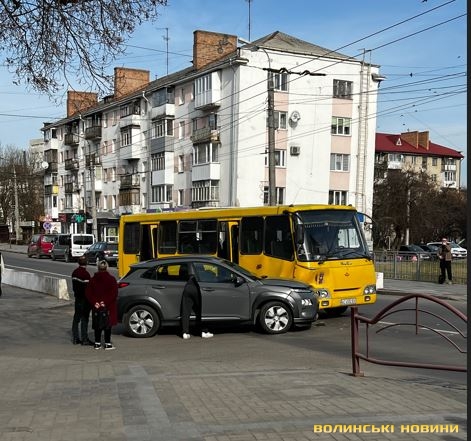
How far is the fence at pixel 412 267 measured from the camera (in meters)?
24.7

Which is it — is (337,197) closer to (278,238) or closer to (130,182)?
(130,182)

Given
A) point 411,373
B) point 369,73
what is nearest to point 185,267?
point 411,373

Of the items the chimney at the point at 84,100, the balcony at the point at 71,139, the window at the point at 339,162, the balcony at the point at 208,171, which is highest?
the balcony at the point at 71,139

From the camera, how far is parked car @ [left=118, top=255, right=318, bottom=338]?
39.5 feet

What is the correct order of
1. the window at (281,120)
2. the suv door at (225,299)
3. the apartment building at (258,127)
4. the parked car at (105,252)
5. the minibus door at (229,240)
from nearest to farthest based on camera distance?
1. the suv door at (225,299)
2. the minibus door at (229,240)
3. the parked car at (105,252)
4. the apartment building at (258,127)
5. the window at (281,120)

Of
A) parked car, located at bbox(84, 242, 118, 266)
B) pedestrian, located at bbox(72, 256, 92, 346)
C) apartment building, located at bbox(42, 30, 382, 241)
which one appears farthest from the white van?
pedestrian, located at bbox(72, 256, 92, 346)

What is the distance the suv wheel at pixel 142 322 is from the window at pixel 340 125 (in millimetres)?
38748

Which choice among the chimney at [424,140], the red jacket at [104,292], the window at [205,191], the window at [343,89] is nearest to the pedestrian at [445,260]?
the red jacket at [104,292]

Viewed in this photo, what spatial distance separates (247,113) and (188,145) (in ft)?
26.8

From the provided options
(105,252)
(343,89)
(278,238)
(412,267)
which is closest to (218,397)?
(278,238)

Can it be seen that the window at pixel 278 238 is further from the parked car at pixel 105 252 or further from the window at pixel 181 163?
the window at pixel 181 163

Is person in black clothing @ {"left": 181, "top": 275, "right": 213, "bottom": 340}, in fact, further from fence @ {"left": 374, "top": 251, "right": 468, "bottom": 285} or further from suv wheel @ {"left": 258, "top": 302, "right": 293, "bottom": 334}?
fence @ {"left": 374, "top": 251, "right": 468, "bottom": 285}

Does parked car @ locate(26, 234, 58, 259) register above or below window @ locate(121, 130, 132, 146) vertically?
below

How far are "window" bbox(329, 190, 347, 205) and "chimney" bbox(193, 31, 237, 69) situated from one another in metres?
14.6
